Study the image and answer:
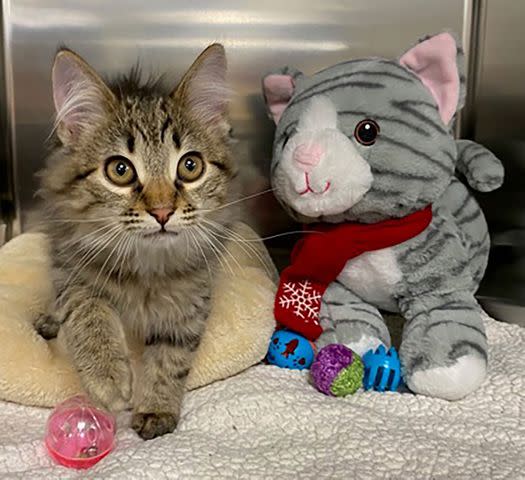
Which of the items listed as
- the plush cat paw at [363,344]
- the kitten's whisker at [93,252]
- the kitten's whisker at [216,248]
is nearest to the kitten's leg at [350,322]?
the plush cat paw at [363,344]

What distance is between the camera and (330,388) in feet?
4.19

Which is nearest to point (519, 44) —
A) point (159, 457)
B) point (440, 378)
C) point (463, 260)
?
point (463, 260)

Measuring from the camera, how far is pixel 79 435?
1084 millimetres

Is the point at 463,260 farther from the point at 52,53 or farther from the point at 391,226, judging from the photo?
the point at 52,53

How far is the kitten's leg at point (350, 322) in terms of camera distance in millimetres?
1372

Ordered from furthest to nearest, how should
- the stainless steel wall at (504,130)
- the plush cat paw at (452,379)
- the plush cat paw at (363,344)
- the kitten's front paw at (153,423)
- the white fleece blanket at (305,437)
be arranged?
the stainless steel wall at (504,130), the plush cat paw at (363,344), the plush cat paw at (452,379), the kitten's front paw at (153,423), the white fleece blanket at (305,437)

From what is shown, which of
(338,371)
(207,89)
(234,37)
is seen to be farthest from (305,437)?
(234,37)

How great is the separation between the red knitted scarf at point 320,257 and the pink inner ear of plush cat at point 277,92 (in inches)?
10.7

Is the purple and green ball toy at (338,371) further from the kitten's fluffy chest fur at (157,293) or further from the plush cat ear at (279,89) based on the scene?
the plush cat ear at (279,89)

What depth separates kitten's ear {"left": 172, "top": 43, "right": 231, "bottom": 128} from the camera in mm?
1276

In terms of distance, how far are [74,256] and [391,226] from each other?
0.59m

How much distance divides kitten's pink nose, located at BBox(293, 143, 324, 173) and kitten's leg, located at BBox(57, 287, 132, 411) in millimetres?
430

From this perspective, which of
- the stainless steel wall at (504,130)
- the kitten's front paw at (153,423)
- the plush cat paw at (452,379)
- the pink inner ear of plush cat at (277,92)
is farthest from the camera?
the stainless steel wall at (504,130)

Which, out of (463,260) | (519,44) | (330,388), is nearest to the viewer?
(330,388)
